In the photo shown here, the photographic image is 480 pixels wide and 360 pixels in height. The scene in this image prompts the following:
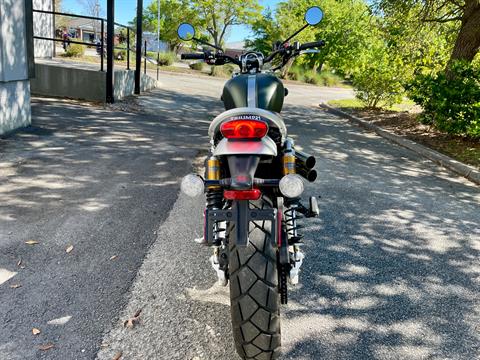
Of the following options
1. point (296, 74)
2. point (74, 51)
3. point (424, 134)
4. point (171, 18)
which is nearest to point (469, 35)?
point (424, 134)

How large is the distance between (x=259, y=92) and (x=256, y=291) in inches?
52.5

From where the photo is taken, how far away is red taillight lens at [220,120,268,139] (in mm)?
2146

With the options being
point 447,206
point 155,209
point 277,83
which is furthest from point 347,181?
point 277,83

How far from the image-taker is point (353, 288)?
3.12m

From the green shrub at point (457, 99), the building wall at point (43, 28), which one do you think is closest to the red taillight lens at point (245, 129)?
the green shrub at point (457, 99)

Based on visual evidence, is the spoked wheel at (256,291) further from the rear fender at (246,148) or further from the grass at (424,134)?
the grass at (424,134)

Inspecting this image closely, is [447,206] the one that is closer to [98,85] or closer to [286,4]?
[98,85]

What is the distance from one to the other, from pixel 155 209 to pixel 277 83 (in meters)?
2.23

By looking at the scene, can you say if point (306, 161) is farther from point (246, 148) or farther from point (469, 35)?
point (469, 35)

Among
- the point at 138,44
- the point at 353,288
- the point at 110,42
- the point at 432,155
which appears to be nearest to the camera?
the point at 353,288

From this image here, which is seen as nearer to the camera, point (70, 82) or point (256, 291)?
point (256, 291)

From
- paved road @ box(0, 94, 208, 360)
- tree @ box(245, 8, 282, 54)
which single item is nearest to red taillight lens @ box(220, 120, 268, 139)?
paved road @ box(0, 94, 208, 360)

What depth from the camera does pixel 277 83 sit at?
9.21 ft

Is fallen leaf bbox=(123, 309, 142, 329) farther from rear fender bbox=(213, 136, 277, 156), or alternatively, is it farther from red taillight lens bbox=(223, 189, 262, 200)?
rear fender bbox=(213, 136, 277, 156)
